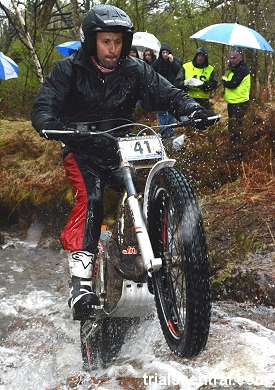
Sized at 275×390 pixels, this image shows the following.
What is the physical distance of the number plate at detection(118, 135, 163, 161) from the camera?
10.3 feet

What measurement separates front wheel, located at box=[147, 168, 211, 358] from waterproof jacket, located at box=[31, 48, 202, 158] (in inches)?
33.9

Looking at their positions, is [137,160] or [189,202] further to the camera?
[137,160]

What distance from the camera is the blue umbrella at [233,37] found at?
25.6 ft

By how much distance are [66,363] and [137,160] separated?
193 centimetres

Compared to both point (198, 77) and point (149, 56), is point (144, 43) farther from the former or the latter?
point (198, 77)

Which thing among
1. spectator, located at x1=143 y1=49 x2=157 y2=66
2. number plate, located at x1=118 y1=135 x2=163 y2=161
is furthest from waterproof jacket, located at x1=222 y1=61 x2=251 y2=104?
number plate, located at x1=118 y1=135 x2=163 y2=161

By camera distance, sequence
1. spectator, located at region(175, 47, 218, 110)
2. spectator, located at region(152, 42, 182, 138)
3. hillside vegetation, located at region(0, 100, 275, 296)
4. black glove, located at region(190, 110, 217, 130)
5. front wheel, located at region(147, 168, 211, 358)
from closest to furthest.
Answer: front wheel, located at region(147, 168, 211, 358) < black glove, located at region(190, 110, 217, 130) < hillside vegetation, located at region(0, 100, 275, 296) < spectator, located at region(175, 47, 218, 110) < spectator, located at region(152, 42, 182, 138)

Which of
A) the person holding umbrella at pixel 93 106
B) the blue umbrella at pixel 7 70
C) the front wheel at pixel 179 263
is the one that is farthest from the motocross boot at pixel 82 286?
the blue umbrella at pixel 7 70

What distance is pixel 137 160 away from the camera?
3234mm

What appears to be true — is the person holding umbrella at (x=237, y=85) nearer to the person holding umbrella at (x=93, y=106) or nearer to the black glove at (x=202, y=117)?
the person holding umbrella at (x=93, y=106)

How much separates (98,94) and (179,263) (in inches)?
57.9

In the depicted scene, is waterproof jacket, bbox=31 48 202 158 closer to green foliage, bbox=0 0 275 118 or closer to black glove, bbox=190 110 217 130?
black glove, bbox=190 110 217 130

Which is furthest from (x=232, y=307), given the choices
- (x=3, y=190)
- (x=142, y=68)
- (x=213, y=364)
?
(x=3, y=190)

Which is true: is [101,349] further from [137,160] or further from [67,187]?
[67,187]
